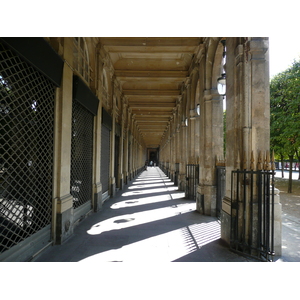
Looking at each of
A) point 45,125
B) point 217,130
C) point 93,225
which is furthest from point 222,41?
point 93,225

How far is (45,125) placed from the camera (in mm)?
4324

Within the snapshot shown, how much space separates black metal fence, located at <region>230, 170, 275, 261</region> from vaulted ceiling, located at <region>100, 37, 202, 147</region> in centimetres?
634

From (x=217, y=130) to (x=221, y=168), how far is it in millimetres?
1470

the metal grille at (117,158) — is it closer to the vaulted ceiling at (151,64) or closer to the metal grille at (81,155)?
the vaulted ceiling at (151,64)

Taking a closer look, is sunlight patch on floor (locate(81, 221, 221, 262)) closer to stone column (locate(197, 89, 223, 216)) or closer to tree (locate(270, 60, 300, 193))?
stone column (locate(197, 89, 223, 216))

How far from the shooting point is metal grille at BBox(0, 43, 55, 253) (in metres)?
3.31

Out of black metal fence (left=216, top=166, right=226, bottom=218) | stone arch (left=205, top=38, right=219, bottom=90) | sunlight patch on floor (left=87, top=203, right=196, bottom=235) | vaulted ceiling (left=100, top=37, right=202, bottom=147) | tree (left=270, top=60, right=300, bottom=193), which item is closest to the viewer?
sunlight patch on floor (left=87, top=203, right=196, bottom=235)

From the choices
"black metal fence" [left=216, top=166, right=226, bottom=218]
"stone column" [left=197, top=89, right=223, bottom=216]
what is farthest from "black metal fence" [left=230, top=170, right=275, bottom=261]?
"stone column" [left=197, top=89, right=223, bottom=216]

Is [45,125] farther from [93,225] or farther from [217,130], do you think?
[217,130]

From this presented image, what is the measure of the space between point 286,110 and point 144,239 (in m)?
13.1

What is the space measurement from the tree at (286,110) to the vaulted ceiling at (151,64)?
6142 millimetres

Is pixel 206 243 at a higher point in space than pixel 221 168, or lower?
lower

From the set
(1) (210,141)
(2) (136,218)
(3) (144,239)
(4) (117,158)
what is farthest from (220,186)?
(4) (117,158)
